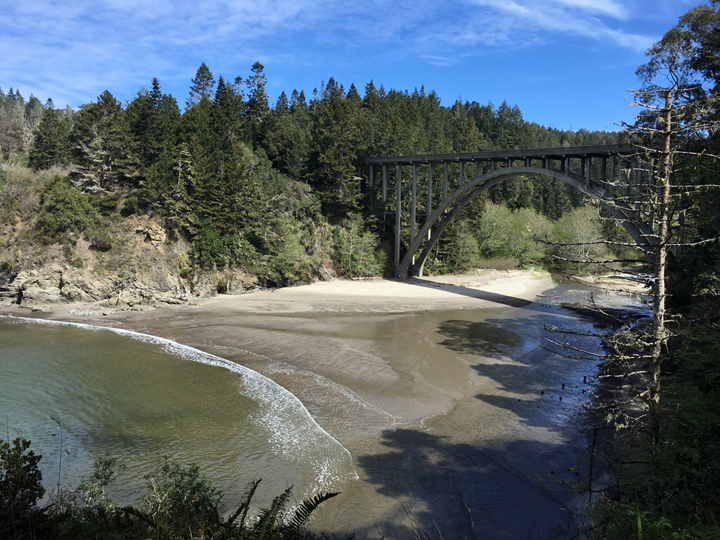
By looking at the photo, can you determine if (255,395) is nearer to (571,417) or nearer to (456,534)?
(456,534)

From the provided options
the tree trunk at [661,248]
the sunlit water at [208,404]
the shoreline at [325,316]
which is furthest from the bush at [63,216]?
the tree trunk at [661,248]

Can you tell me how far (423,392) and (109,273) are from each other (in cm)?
2098

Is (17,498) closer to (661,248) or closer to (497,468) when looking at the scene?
(661,248)

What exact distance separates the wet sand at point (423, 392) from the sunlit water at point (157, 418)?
2.91 feet

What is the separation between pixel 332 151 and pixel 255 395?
27.0 metres

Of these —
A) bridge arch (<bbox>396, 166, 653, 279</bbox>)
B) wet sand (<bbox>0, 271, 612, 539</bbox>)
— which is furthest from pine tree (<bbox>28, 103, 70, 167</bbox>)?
bridge arch (<bbox>396, 166, 653, 279</bbox>)

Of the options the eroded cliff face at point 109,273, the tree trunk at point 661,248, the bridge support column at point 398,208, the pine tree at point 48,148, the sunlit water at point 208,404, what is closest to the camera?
the tree trunk at point 661,248

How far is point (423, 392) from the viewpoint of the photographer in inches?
533

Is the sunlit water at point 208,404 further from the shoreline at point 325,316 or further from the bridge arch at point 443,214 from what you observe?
the bridge arch at point 443,214

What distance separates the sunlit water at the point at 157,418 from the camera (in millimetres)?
8914

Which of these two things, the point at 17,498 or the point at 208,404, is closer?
the point at 17,498

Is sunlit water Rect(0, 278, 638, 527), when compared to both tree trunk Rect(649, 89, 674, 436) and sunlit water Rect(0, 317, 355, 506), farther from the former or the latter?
tree trunk Rect(649, 89, 674, 436)

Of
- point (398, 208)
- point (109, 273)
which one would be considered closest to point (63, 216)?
point (109, 273)

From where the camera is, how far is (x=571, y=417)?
11945mm
